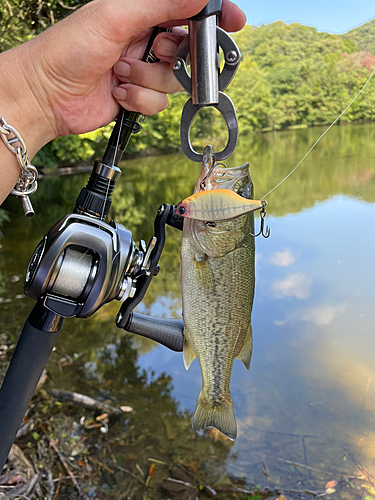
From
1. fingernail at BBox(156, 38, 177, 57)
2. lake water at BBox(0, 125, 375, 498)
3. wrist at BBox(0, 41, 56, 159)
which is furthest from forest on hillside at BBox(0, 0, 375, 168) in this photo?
wrist at BBox(0, 41, 56, 159)

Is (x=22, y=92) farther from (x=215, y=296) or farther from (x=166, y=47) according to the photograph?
(x=215, y=296)

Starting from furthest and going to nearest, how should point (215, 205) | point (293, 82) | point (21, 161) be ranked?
point (293, 82), point (21, 161), point (215, 205)

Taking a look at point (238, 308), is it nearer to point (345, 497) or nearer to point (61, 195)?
point (345, 497)

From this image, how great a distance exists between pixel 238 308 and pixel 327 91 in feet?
132

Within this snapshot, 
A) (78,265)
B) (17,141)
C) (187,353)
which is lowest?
(187,353)

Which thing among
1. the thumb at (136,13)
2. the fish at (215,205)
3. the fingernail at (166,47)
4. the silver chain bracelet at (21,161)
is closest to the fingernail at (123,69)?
the fingernail at (166,47)

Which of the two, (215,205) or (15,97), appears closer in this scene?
(215,205)

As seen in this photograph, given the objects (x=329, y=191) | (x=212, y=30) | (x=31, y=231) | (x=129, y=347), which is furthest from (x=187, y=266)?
(x=329, y=191)

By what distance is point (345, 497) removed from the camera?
10.5ft

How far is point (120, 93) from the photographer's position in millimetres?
1683

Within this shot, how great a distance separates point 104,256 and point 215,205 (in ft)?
1.20

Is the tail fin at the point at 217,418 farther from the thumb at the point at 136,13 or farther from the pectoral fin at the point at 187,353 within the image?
the thumb at the point at 136,13

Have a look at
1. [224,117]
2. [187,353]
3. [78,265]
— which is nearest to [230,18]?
[224,117]

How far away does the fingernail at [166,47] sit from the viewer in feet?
4.96
